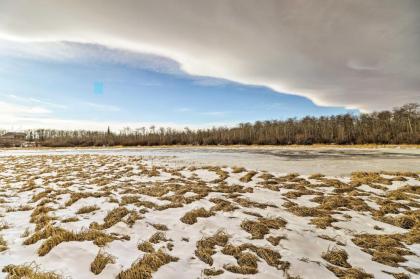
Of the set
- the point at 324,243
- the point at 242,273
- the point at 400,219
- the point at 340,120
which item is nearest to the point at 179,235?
the point at 242,273

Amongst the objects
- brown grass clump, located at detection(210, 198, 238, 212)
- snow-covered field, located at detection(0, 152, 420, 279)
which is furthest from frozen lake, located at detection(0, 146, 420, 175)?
brown grass clump, located at detection(210, 198, 238, 212)

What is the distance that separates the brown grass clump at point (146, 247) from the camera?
4539 millimetres

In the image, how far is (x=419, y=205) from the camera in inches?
289

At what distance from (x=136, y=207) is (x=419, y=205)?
8.62 m

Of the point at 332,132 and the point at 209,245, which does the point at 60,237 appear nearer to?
the point at 209,245

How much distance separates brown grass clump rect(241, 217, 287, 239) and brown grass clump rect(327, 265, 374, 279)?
5.09 feet

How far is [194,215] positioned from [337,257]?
339cm

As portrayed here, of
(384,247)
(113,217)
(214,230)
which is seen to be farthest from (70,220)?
(384,247)

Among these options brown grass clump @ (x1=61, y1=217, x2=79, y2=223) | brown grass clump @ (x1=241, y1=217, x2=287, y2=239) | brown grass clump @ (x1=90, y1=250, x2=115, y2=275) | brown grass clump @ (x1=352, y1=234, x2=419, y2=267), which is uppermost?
brown grass clump @ (x1=61, y1=217, x2=79, y2=223)

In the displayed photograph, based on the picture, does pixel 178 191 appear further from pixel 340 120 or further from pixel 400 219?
pixel 340 120

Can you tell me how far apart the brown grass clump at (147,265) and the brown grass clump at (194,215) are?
5.44 feet

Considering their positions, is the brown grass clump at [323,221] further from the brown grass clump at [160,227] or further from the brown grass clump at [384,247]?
the brown grass clump at [160,227]

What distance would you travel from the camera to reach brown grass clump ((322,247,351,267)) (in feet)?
14.3

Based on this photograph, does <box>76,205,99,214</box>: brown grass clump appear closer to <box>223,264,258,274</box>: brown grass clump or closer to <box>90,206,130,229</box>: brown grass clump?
<box>90,206,130,229</box>: brown grass clump
